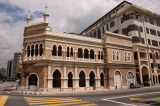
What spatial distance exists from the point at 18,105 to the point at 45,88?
39.3 feet

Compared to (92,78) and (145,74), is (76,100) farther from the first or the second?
(145,74)

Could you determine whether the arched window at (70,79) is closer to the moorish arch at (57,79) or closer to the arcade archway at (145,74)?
the moorish arch at (57,79)

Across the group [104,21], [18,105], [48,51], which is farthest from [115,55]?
[18,105]

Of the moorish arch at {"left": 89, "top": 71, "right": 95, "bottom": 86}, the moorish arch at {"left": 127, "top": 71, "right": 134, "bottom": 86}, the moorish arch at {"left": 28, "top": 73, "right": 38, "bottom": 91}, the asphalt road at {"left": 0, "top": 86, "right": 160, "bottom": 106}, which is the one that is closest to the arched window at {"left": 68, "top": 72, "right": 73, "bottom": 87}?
the moorish arch at {"left": 89, "top": 71, "right": 95, "bottom": 86}

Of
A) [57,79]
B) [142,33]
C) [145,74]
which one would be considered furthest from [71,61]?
[142,33]

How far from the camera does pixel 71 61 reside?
24797mm

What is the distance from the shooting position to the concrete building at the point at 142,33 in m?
34.9

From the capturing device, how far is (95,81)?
2712 cm

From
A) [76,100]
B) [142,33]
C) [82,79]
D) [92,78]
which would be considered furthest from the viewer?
[142,33]

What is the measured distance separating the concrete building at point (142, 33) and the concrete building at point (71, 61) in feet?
16.5

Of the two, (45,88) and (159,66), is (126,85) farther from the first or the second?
(45,88)

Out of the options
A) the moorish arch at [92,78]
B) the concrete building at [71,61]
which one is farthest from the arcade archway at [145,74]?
the moorish arch at [92,78]

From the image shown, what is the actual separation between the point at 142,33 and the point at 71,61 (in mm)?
24739

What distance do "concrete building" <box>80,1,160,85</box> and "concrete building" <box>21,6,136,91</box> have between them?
504cm
